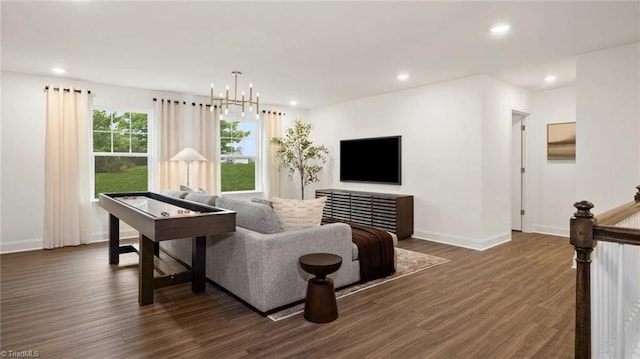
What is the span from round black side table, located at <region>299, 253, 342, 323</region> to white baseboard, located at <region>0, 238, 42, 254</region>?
15.1ft

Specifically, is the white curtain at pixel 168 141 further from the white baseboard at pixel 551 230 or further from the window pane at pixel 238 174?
the white baseboard at pixel 551 230

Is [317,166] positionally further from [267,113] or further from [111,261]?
[111,261]

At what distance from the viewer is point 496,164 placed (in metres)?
5.42

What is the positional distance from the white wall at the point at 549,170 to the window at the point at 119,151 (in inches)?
273

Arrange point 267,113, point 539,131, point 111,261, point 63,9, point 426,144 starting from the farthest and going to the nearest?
1. point 267,113
2. point 539,131
3. point 426,144
4. point 111,261
5. point 63,9

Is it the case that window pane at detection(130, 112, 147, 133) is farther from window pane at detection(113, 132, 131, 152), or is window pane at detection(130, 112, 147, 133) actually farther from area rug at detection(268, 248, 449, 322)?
area rug at detection(268, 248, 449, 322)

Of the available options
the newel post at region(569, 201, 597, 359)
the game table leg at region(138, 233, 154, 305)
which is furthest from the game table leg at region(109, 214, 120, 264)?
the newel post at region(569, 201, 597, 359)

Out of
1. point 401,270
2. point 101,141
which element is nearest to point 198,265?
point 401,270

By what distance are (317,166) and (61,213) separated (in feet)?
15.4

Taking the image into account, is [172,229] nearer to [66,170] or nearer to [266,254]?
[266,254]

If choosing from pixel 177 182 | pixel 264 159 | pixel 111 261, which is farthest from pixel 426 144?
pixel 111 261

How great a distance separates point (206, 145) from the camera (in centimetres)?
662

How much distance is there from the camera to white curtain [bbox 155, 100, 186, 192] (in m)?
6.12

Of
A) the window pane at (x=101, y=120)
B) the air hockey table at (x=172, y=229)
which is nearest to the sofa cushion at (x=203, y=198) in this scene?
the air hockey table at (x=172, y=229)
